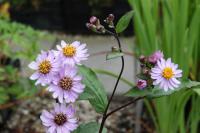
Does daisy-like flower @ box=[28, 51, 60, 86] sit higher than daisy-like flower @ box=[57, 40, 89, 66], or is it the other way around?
daisy-like flower @ box=[57, 40, 89, 66]

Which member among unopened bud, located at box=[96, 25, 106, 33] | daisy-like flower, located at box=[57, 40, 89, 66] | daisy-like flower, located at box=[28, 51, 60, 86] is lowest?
daisy-like flower, located at box=[28, 51, 60, 86]

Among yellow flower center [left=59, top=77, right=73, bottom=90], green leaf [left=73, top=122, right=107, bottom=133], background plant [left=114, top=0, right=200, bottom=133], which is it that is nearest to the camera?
yellow flower center [left=59, top=77, right=73, bottom=90]

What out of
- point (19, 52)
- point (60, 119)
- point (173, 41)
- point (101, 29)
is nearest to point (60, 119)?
point (60, 119)

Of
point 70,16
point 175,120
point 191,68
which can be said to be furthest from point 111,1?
point 175,120

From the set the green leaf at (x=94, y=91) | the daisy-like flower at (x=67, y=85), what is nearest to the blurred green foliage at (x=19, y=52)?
the green leaf at (x=94, y=91)

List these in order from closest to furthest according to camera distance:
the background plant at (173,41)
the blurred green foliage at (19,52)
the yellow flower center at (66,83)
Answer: the yellow flower center at (66,83)
the background plant at (173,41)
the blurred green foliage at (19,52)

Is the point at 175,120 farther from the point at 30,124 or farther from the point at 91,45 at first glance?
the point at 91,45

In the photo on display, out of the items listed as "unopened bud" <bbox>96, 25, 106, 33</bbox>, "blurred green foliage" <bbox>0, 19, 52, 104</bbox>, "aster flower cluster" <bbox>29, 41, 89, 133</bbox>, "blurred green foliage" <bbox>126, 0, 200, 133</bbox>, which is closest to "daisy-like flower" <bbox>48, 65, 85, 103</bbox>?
"aster flower cluster" <bbox>29, 41, 89, 133</bbox>

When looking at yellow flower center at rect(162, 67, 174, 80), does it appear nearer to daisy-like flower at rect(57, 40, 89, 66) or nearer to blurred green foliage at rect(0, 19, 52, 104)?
daisy-like flower at rect(57, 40, 89, 66)

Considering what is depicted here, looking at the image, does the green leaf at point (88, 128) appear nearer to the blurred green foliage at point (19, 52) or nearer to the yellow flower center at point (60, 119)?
the yellow flower center at point (60, 119)
